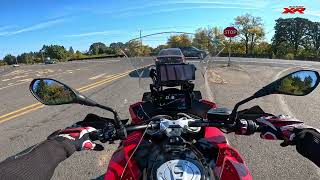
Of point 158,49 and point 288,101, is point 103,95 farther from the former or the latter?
point 158,49

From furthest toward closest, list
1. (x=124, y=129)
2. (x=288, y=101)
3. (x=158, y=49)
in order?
(x=288, y=101)
(x=158, y=49)
(x=124, y=129)

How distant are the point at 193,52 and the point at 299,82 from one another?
2.41m

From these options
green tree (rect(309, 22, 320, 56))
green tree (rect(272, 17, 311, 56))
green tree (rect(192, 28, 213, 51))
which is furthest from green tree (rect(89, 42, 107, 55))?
green tree (rect(192, 28, 213, 51))

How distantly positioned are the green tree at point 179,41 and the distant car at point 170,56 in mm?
215

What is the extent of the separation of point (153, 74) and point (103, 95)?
9813mm

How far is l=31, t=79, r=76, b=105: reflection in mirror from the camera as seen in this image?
271 cm

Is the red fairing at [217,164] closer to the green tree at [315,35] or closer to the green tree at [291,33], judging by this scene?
the green tree at [291,33]

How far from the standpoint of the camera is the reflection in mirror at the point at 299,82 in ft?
8.27

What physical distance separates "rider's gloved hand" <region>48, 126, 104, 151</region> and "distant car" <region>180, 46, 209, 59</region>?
107 inches

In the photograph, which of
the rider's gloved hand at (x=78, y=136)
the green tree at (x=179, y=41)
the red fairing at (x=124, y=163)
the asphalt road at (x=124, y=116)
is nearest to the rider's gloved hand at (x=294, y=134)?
the red fairing at (x=124, y=163)

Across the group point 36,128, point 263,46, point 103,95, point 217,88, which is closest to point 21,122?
point 36,128

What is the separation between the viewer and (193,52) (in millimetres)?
4961

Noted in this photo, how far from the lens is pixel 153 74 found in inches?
169

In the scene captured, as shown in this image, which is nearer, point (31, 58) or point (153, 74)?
point (153, 74)
